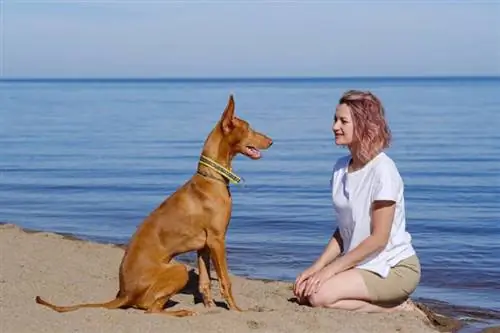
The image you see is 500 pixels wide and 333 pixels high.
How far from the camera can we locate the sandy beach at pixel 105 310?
238 inches

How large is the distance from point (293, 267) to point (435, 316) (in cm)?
271

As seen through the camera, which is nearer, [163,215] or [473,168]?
[163,215]

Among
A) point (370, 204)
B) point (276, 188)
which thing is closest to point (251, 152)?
point (370, 204)

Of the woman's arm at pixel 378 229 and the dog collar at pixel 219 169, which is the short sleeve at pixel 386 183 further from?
the dog collar at pixel 219 169

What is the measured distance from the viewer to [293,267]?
1016 cm

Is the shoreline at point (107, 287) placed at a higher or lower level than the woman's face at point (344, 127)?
lower

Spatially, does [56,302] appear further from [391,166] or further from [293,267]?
[293,267]

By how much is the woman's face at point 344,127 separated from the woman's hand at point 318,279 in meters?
0.92

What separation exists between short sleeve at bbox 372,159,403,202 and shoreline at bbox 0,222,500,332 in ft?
2.85

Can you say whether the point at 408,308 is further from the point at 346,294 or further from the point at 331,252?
the point at 331,252

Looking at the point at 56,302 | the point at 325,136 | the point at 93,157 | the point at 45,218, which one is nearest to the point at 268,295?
the point at 56,302

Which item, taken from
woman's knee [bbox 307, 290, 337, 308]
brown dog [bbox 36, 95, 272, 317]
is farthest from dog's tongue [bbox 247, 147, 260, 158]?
woman's knee [bbox 307, 290, 337, 308]

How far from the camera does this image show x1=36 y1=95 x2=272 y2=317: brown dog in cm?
654

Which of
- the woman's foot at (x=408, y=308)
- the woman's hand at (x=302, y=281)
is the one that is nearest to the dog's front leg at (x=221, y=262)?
the woman's hand at (x=302, y=281)
